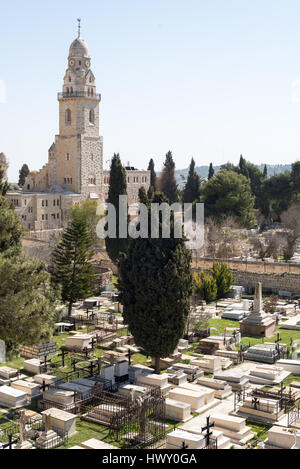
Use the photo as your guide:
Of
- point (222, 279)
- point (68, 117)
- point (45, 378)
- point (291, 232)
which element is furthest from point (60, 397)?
point (68, 117)

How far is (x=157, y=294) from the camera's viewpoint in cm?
1758

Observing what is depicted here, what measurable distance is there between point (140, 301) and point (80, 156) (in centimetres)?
4161

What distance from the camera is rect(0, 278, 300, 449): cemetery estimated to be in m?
13.2

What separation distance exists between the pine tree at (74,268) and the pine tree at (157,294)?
788 centimetres

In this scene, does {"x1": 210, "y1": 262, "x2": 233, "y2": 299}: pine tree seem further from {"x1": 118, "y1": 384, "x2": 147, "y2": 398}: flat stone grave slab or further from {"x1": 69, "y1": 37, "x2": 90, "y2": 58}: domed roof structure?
{"x1": 69, "y1": 37, "x2": 90, "y2": 58}: domed roof structure

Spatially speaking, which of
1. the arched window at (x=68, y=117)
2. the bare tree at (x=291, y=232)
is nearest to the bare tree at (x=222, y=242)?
the bare tree at (x=291, y=232)

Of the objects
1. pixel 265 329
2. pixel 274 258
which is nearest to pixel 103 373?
pixel 265 329

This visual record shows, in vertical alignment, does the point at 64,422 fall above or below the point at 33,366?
below

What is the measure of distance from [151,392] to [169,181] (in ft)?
188

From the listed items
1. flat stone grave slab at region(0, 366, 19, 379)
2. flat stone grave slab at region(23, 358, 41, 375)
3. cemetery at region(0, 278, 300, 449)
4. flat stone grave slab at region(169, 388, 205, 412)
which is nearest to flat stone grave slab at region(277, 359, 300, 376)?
cemetery at region(0, 278, 300, 449)

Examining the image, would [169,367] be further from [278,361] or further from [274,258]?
[274,258]

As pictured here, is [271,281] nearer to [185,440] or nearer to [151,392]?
[151,392]

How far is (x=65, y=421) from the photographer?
13.3 metres

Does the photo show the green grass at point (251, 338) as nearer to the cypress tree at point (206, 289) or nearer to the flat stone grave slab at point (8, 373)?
the cypress tree at point (206, 289)
